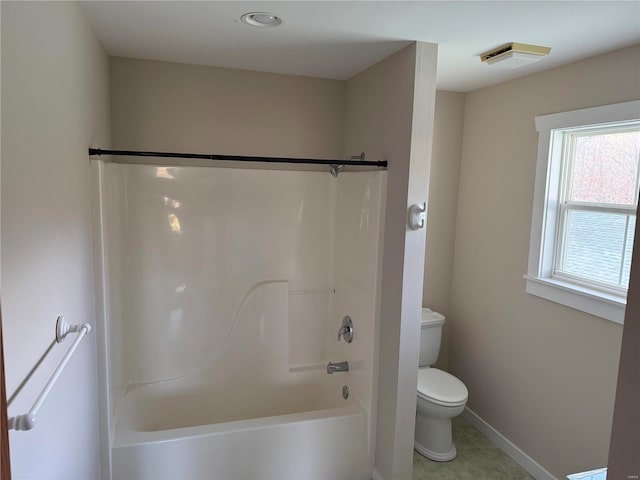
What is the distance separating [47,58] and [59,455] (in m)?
1.20

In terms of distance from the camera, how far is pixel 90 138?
6.25 feet

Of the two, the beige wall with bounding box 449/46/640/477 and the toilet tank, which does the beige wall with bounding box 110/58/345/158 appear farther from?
the toilet tank

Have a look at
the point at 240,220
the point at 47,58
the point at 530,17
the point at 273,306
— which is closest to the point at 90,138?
the point at 47,58

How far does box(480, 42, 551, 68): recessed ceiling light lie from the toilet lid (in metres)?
1.83

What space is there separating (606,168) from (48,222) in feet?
8.02

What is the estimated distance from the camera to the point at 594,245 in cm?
230

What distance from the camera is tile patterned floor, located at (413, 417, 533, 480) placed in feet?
8.25

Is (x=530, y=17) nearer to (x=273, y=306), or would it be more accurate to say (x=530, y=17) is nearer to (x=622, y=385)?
(x=622, y=385)

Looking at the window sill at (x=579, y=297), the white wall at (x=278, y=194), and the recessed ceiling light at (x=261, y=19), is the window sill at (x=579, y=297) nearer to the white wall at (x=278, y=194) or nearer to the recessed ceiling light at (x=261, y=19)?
the white wall at (x=278, y=194)

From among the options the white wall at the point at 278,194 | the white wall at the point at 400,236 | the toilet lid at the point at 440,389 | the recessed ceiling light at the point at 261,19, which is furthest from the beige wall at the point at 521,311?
the recessed ceiling light at the point at 261,19

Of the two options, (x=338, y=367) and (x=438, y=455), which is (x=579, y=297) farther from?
(x=338, y=367)

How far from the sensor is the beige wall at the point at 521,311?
217cm

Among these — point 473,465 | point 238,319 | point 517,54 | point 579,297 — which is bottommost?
point 473,465

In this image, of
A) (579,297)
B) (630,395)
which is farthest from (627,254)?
(630,395)
